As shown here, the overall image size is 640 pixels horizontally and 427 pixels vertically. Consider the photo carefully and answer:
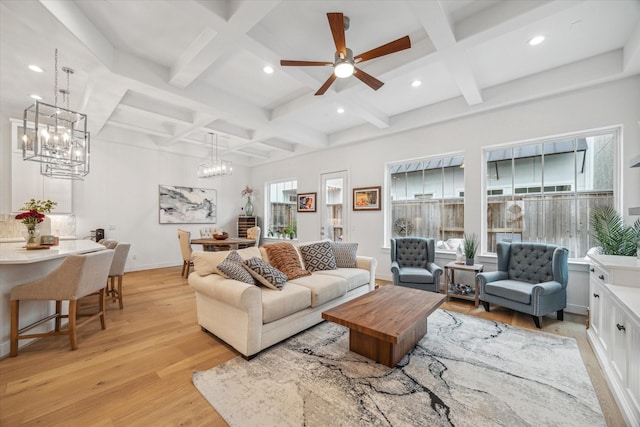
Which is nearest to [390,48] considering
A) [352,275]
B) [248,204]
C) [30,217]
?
[352,275]

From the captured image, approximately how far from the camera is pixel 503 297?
3.25 metres

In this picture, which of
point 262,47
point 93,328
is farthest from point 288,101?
point 93,328

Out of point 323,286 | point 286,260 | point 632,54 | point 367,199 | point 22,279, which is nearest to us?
point 22,279

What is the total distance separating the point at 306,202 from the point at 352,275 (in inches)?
138

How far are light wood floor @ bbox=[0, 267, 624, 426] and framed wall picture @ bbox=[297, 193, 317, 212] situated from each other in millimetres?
3831

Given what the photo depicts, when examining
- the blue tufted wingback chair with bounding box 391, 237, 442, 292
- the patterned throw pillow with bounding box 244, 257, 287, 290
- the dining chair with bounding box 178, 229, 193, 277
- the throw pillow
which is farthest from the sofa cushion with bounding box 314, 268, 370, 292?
the dining chair with bounding box 178, 229, 193, 277

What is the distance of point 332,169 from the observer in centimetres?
616

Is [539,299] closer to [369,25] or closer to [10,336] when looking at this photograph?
[369,25]

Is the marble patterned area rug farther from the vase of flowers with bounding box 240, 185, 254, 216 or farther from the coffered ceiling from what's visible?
the vase of flowers with bounding box 240, 185, 254, 216

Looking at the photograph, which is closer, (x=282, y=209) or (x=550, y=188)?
(x=550, y=188)

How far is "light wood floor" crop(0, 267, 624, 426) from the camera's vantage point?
1.68 m

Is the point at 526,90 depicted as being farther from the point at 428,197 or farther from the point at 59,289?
the point at 59,289

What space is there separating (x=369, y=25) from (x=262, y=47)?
1.10 metres

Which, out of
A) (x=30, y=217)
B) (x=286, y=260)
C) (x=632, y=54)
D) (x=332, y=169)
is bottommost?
(x=286, y=260)
